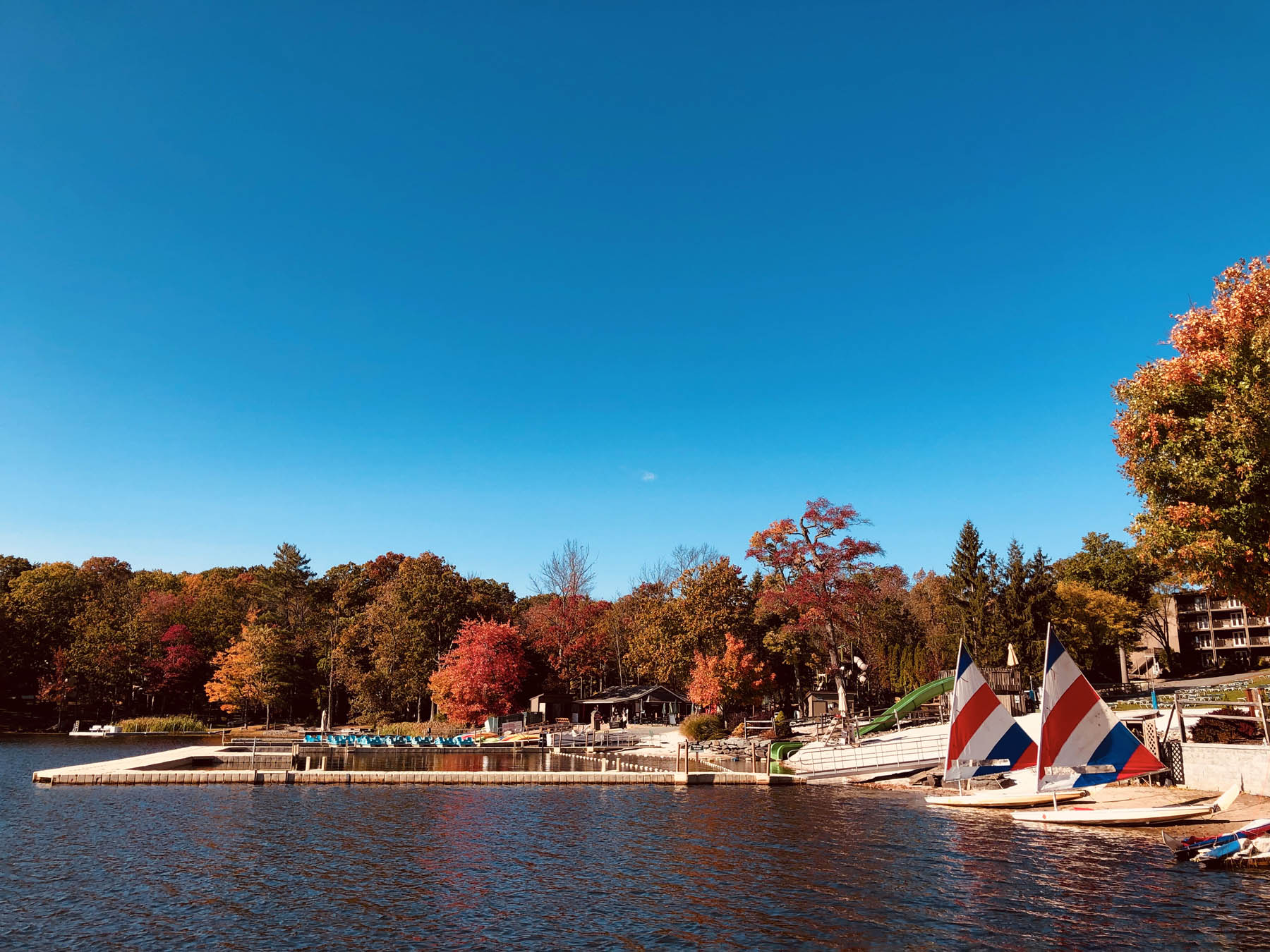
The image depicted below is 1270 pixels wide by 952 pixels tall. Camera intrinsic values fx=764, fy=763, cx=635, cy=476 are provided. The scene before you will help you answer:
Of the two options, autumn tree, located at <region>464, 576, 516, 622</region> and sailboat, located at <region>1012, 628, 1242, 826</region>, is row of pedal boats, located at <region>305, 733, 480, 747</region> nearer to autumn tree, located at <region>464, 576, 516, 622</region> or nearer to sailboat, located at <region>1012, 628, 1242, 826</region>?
autumn tree, located at <region>464, 576, 516, 622</region>

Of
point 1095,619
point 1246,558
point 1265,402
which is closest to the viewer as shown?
point 1265,402

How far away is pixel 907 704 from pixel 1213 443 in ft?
78.8

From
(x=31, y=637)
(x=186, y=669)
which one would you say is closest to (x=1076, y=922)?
(x=186, y=669)

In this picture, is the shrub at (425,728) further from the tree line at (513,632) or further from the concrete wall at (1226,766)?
the concrete wall at (1226,766)

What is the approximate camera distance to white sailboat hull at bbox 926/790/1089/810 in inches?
1043

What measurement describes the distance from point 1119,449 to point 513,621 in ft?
204

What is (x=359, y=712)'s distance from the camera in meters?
72.3

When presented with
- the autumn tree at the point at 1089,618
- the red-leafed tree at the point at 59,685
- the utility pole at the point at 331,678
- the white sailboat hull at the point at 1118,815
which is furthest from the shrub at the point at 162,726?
the autumn tree at the point at 1089,618

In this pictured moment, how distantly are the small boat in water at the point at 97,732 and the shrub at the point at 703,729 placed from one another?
48732mm

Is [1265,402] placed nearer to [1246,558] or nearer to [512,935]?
[1246,558]

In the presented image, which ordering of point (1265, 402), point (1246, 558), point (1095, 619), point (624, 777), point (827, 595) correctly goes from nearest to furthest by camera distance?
point (1265, 402) → point (1246, 558) → point (624, 777) → point (827, 595) → point (1095, 619)

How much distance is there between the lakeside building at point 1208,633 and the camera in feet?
282

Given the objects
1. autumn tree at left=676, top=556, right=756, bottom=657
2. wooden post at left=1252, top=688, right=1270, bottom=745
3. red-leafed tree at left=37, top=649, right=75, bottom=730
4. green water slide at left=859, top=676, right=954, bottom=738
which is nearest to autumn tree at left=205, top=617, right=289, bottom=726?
red-leafed tree at left=37, top=649, right=75, bottom=730

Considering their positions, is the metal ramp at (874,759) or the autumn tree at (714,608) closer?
the metal ramp at (874,759)
